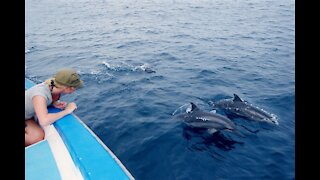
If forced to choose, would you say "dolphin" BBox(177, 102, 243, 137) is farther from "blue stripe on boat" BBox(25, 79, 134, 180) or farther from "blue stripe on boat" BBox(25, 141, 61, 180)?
Result: "blue stripe on boat" BBox(25, 141, 61, 180)

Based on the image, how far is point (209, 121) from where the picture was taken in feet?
24.7

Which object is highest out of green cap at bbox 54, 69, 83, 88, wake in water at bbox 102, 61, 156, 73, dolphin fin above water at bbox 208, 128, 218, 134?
green cap at bbox 54, 69, 83, 88

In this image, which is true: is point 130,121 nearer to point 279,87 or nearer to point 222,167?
point 222,167

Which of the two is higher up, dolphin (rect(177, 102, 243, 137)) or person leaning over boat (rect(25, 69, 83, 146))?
person leaning over boat (rect(25, 69, 83, 146))

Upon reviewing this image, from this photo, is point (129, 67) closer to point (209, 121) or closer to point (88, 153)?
point (209, 121)

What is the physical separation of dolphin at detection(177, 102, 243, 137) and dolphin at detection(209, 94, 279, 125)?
88cm

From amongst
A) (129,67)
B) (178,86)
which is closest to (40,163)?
(178,86)

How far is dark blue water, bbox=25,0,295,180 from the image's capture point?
6664 mm

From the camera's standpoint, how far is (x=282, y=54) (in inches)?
635

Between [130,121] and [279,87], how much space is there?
6183mm

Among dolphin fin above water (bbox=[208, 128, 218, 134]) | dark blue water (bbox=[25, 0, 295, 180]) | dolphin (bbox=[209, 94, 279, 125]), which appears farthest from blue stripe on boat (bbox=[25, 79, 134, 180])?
dolphin (bbox=[209, 94, 279, 125])

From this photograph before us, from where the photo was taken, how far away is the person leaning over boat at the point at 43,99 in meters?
4.46

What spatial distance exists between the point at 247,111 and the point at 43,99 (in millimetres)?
5750
